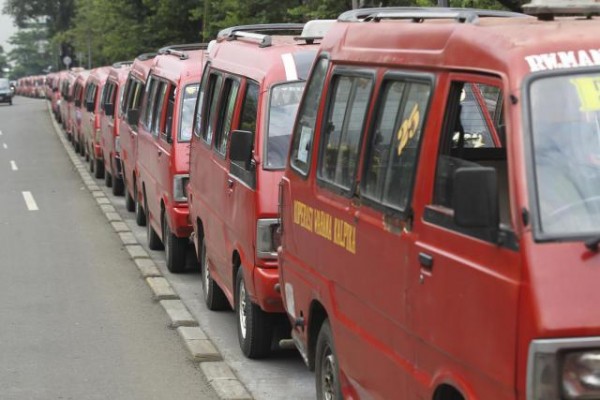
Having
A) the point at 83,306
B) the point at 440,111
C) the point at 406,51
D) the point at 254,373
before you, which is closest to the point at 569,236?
the point at 440,111

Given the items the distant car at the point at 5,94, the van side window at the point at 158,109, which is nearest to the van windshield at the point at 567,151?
the van side window at the point at 158,109

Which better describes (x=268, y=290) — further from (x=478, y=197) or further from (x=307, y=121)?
(x=478, y=197)

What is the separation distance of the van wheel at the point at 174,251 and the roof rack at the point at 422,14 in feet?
23.1

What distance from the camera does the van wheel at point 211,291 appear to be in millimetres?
11664

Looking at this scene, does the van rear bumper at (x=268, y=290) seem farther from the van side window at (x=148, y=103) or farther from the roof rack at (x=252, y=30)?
the van side window at (x=148, y=103)

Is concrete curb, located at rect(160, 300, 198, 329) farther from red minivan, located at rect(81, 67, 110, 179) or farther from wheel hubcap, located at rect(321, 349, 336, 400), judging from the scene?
red minivan, located at rect(81, 67, 110, 179)

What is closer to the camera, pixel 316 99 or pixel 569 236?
pixel 569 236

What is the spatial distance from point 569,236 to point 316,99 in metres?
3.28

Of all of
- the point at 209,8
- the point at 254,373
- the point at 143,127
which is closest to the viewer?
the point at 254,373

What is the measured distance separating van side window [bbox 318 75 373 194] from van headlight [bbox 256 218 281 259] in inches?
71.2

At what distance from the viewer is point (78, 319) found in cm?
1150

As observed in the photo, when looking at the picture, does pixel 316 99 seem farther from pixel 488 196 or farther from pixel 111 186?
pixel 111 186

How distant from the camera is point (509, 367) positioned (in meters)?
4.43

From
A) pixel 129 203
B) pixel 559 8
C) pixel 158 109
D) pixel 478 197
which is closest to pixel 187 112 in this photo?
pixel 158 109
